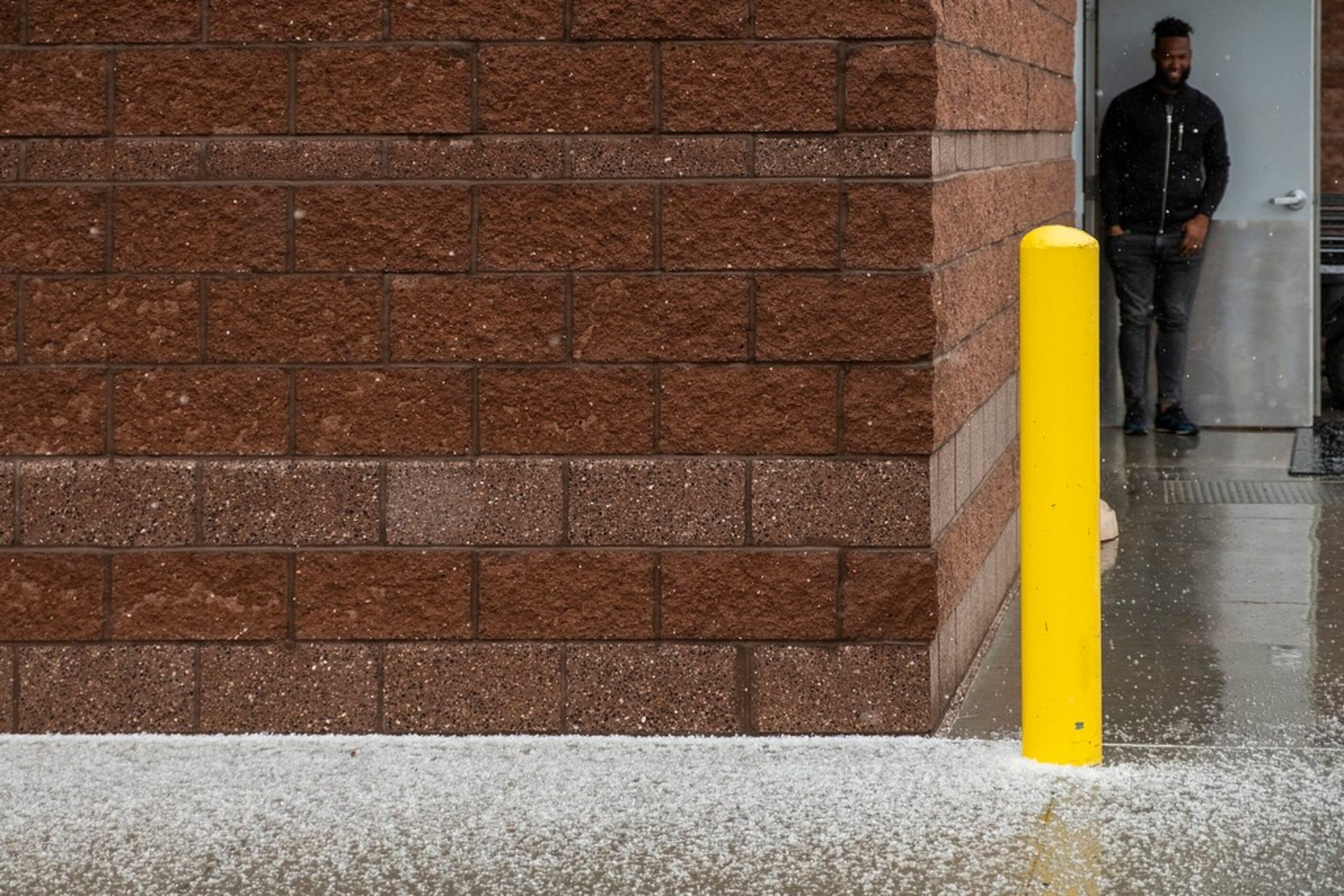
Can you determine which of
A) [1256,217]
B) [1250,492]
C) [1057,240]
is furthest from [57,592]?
[1256,217]

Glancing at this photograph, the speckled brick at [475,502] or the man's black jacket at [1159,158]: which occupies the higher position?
the man's black jacket at [1159,158]

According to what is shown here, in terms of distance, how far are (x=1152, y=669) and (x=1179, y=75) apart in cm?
627

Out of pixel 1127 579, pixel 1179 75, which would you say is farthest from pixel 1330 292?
pixel 1127 579

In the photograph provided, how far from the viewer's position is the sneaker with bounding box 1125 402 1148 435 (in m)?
12.4

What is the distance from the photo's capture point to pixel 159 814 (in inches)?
201

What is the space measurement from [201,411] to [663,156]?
1265 millimetres

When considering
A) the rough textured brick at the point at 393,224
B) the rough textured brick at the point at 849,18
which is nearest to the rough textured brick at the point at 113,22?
the rough textured brick at the point at 393,224

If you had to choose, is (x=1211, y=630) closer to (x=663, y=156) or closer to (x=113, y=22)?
(x=663, y=156)

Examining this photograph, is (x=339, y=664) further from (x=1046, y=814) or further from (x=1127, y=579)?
(x=1127, y=579)

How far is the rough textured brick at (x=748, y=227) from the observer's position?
5.62 m

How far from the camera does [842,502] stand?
5.68m

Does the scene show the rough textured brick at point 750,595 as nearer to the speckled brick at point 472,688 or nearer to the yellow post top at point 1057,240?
the speckled brick at point 472,688

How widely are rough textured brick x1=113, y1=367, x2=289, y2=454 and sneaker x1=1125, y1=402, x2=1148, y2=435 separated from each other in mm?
7482

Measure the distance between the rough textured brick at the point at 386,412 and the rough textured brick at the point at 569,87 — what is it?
0.64 metres
